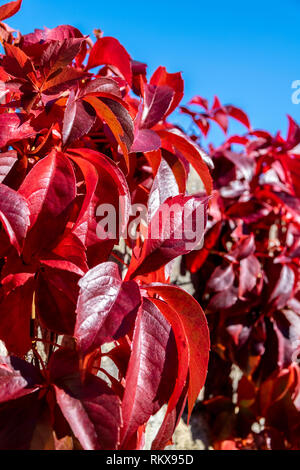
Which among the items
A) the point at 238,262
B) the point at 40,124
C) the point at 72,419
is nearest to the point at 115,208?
the point at 40,124

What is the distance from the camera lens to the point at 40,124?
23.3 inches

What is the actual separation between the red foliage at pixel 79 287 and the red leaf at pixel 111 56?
0.50ft

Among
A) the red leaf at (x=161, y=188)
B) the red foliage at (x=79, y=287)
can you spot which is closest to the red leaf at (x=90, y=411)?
the red foliage at (x=79, y=287)

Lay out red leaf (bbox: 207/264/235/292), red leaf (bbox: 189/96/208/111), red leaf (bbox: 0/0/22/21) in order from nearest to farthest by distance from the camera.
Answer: red leaf (bbox: 0/0/22/21), red leaf (bbox: 207/264/235/292), red leaf (bbox: 189/96/208/111)

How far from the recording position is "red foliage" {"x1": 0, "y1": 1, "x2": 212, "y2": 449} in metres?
0.45

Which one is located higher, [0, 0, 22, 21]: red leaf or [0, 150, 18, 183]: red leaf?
[0, 0, 22, 21]: red leaf

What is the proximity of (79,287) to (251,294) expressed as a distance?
873 millimetres

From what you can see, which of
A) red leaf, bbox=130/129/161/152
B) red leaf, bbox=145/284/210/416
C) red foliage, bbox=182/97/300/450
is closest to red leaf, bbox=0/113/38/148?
red leaf, bbox=130/129/161/152

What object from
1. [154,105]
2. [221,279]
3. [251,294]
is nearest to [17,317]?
[154,105]

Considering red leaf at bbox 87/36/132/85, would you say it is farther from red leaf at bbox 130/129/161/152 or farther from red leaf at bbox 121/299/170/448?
red leaf at bbox 121/299/170/448

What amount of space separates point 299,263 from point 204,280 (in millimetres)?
319

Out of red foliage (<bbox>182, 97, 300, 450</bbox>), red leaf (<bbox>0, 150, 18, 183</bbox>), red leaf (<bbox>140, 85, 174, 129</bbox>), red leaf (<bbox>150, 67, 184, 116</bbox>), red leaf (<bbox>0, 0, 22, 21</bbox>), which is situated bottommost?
red foliage (<bbox>182, 97, 300, 450</bbox>)

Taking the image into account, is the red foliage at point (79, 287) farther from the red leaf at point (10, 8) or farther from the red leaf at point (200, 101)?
the red leaf at point (200, 101)
